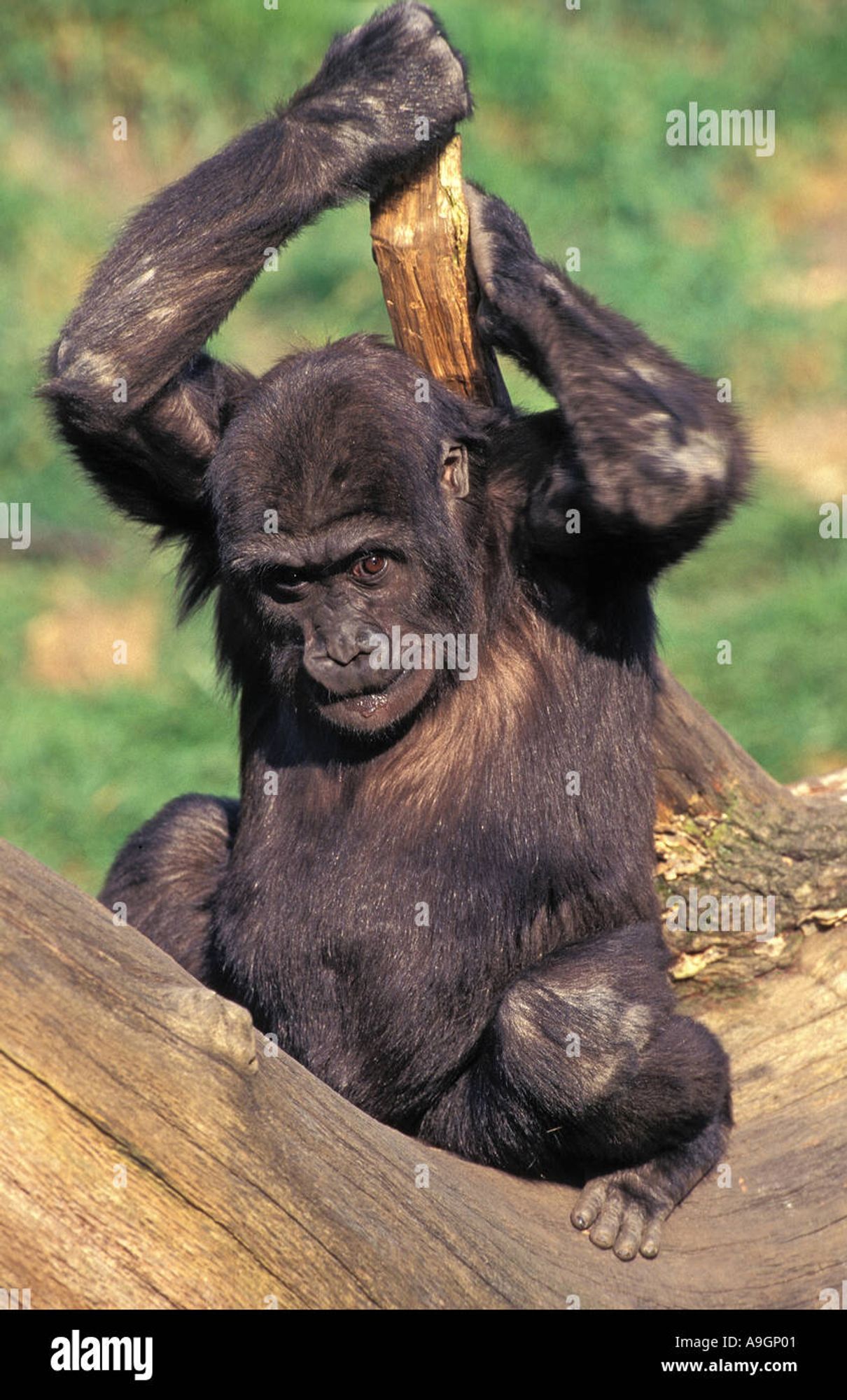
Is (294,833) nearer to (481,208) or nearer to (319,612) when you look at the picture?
(319,612)

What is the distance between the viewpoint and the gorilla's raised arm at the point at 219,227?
591 cm

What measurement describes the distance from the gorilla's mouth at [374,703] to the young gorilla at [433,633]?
1 centimetres

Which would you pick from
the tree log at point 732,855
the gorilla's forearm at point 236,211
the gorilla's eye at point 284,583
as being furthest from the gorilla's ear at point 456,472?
the tree log at point 732,855

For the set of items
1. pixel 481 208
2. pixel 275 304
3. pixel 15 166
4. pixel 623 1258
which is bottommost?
pixel 623 1258

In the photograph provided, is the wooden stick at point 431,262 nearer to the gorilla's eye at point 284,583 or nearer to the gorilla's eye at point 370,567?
the gorilla's eye at point 370,567

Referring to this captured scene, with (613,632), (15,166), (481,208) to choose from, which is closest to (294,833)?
(613,632)

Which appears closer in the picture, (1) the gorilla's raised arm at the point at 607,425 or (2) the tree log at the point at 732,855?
(1) the gorilla's raised arm at the point at 607,425

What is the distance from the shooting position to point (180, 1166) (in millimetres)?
4340

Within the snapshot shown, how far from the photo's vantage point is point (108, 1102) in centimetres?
427

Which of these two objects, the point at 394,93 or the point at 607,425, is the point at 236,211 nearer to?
the point at 394,93

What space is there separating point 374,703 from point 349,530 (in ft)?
2.05

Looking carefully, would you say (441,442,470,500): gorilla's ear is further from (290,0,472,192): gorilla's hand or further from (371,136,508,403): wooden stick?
(290,0,472,192): gorilla's hand

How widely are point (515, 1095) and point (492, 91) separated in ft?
43.0

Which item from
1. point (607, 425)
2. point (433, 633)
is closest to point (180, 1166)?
point (433, 633)
